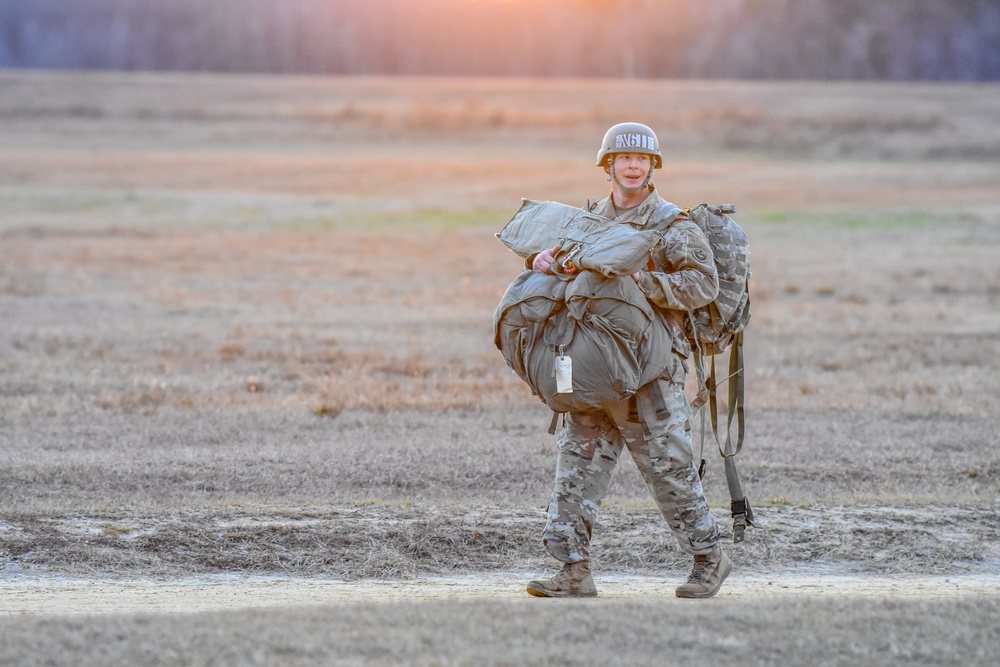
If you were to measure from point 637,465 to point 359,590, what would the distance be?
1.57 meters

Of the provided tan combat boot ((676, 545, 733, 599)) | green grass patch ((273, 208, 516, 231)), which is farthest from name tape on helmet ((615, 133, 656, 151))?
green grass patch ((273, 208, 516, 231))

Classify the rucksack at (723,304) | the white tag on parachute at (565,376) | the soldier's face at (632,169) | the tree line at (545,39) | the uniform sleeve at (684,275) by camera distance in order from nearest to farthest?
the white tag on parachute at (565,376) < the uniform sleeve at (684,275) < the soldier's face at (632,169) < the rucksack at (723,304) < the tree line at (545,39)

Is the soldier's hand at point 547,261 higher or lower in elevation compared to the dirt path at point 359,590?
higher

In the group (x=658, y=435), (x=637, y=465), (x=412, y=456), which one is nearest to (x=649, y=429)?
(x=658, y=435)

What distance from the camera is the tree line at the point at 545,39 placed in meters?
121

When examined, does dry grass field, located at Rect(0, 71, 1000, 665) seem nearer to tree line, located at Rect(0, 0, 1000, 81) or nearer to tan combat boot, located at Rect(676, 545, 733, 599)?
tan combat boot, located at Rect(676, 545, 733, 599)

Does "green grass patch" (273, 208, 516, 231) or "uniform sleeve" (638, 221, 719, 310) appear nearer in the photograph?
"uniform sleeve" (638, 221, 719, 310)

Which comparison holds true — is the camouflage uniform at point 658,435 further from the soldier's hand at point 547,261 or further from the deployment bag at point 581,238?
the soldier's hand at point 547,261

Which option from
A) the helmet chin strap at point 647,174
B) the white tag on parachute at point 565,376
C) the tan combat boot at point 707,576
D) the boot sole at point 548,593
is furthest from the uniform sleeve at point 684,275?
the boot sole at point 548,593

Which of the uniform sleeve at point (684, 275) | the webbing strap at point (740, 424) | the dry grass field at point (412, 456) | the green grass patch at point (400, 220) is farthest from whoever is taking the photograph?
the green grass patch at point (400, 220)

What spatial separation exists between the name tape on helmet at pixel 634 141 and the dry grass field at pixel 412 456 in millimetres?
2019

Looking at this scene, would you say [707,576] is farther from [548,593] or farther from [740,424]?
[740,424]

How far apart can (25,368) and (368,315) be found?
524cm

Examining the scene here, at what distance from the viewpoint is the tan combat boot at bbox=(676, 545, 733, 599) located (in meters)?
5.83
